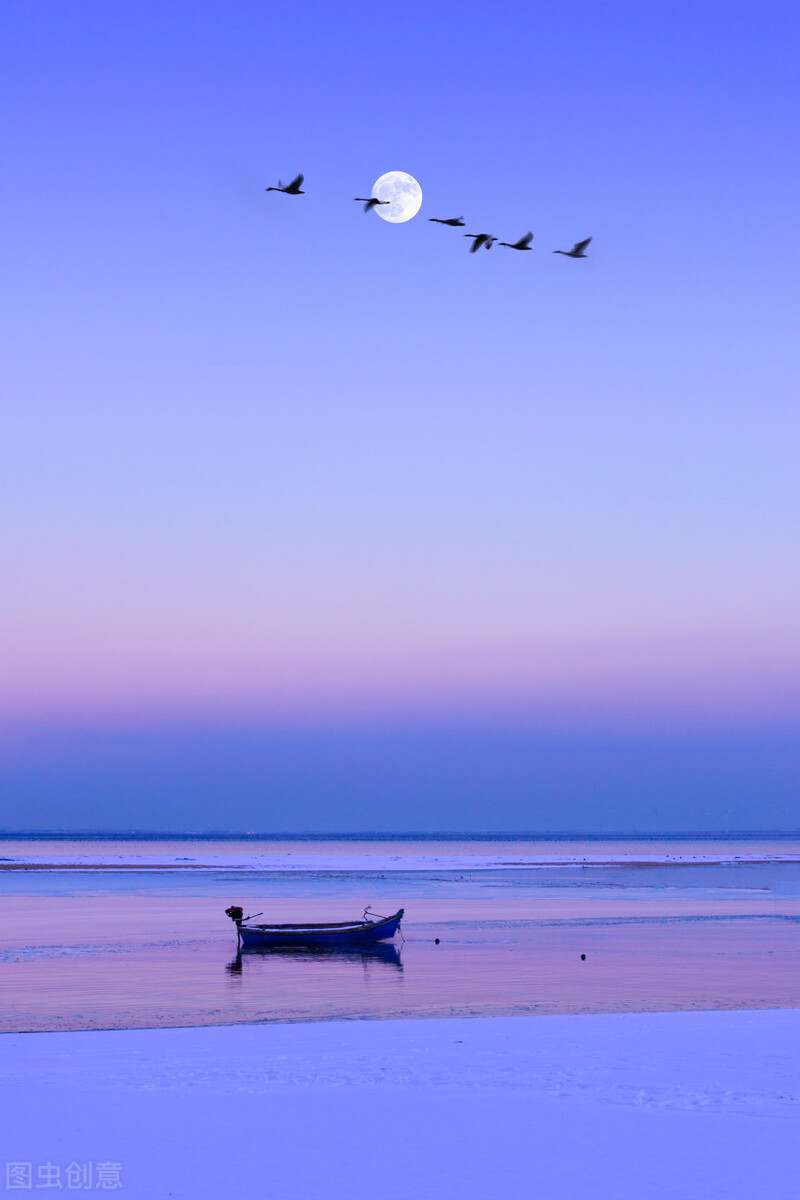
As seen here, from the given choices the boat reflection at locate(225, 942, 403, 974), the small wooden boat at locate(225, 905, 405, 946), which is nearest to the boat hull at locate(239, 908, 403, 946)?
the small wooden boat at locate(225, 905, 405, 946)

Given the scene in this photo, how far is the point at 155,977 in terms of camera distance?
91.8ft

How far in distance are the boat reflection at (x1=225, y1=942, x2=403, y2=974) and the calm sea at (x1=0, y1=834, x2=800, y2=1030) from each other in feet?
0.42

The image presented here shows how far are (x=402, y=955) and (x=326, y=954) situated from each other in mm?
3351

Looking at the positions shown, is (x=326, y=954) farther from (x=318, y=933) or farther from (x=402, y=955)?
(x=402, y=955)

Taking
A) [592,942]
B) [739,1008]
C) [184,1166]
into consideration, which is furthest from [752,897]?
[184,1166]

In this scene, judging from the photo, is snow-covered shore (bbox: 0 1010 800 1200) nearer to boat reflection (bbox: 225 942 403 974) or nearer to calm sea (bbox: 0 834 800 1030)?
calm sea (bbox: 0 834 800 1030)

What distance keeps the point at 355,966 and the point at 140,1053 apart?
16.1m

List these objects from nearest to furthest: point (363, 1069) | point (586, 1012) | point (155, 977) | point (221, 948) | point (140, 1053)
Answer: point (363, 1069), point (140, 1053), point (586, 1012), point (155, 977), point (221, 948)

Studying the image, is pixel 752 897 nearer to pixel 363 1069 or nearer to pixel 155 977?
pixel 155 977

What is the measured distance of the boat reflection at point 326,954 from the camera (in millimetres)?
33219

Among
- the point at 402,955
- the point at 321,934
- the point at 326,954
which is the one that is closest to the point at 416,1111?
the point at 402,955

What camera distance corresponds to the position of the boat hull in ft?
123

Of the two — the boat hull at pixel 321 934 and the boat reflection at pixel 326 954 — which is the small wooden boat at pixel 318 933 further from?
the boat reflection at pixel 326 954

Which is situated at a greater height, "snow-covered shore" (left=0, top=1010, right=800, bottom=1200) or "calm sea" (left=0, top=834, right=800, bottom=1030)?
"calm sea" (left=0, top=834, right=800, bottom=1030)
